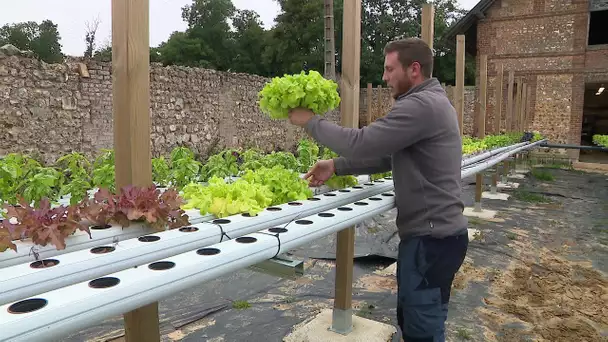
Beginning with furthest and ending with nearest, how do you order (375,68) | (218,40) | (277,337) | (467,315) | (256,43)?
(218,40), (256,43), (375,68), (467,315), (277,337)

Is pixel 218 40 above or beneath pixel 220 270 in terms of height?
above

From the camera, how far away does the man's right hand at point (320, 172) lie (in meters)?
3.19

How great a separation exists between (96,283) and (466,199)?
32.1 feet

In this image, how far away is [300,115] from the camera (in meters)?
2.79

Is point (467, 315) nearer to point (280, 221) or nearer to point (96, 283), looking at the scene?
point (280, 221)

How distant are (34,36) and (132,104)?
43570 millimetres

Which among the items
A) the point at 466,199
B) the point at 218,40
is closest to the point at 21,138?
the point at 466,199

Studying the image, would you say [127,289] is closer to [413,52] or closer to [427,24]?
[413,52]

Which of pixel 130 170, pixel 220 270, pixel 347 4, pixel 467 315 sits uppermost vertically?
pixel 347 4

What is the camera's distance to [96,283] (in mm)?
1476

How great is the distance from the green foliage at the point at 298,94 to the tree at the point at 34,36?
125 feet

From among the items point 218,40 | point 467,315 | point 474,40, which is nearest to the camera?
point 467,315

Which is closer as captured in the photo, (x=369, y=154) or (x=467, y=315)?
(x=369, y=154)

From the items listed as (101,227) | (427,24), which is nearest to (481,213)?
(427,24)
